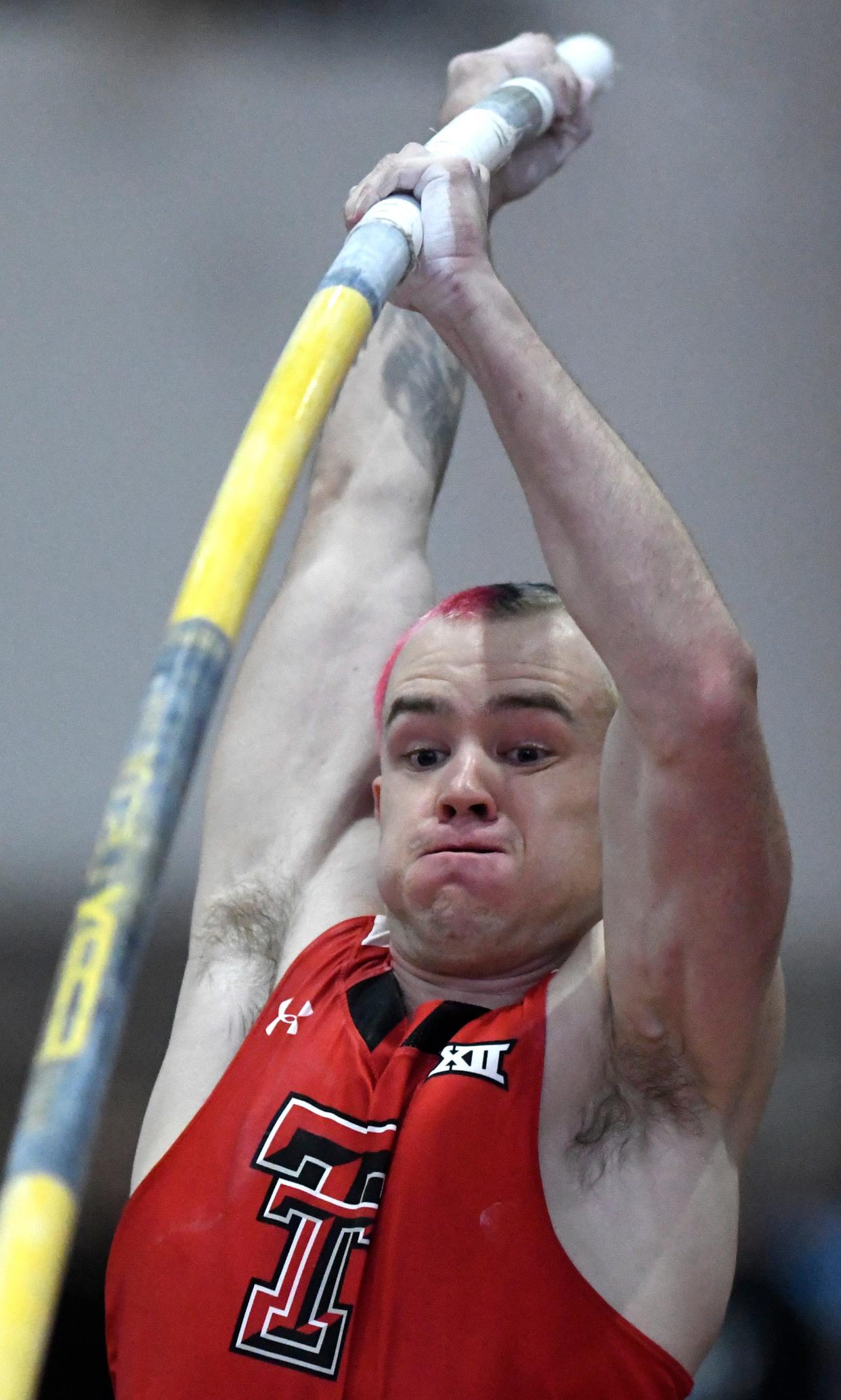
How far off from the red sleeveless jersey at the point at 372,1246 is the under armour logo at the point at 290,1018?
0.07ft

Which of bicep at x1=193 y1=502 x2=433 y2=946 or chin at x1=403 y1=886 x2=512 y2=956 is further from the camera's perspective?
bicep at x1=193 y1=502 x2=433 y2=946

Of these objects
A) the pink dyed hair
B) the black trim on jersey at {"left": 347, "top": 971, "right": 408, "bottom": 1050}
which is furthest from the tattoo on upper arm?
the black trim on jersey at {"left": 347, "top": 971, "right": 408, "bottom": 1050}

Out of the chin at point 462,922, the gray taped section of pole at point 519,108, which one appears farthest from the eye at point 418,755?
the gray taped section of pole at point 519,108

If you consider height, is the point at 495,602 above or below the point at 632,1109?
above

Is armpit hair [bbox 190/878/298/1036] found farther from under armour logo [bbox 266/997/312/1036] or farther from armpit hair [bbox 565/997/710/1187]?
armpit hair [bbox 565/997/710/1187]

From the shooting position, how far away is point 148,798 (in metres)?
0.71

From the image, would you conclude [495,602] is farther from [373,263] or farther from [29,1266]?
[29,1266]

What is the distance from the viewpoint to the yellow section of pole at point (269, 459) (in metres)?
0.78

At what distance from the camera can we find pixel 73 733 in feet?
6.35

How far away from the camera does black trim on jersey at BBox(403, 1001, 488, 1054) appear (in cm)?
102

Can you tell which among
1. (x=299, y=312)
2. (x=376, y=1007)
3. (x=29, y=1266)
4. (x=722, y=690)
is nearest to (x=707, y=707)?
(x=722, y=690)

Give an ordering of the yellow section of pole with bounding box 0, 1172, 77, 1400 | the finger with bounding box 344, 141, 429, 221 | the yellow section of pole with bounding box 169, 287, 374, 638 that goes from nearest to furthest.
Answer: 1. the yellow section of pole with bounding box 0, 1172, 77, 1400
2. the yellow section of pole with bounding box 169, 287, 374, 638
3. the finger with bounding box 344, 141, 429, 221

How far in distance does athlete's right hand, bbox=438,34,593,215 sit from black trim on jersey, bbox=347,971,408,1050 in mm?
→ 666

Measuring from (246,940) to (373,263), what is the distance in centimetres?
53
